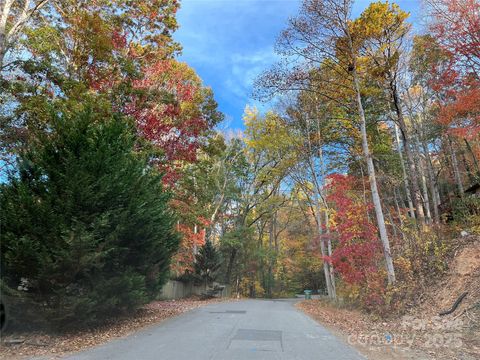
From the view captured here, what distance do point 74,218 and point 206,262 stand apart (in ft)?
65.7

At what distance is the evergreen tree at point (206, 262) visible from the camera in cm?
2788

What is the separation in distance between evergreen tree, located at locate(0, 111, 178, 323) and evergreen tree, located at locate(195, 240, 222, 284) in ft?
54.5

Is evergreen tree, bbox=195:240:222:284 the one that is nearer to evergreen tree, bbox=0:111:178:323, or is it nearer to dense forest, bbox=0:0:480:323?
dense forest, bbox=0:0:480:323

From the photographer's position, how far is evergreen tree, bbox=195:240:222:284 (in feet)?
91.5

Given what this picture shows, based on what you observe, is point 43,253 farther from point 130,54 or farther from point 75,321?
point 130,54

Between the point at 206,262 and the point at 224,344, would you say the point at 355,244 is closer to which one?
the point at 224,344

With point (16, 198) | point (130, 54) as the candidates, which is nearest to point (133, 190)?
point (16, 198)

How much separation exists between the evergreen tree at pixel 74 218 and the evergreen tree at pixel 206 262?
16599 millimetres

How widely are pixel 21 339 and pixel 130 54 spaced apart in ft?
37.5

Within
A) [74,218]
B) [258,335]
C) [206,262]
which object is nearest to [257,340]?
[258,335]

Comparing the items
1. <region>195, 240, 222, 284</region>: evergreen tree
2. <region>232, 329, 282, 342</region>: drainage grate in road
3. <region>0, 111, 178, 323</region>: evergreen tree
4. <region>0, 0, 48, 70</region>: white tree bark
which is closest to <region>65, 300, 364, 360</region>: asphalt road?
<region>232, 329, 282, 342</region>: drainage grate in road

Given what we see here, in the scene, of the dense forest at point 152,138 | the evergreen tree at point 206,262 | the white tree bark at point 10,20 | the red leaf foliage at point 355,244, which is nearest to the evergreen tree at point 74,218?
the dense forest at point 152,138

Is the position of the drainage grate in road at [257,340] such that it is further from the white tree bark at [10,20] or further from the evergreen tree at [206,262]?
the evergreen tree at [206,262]

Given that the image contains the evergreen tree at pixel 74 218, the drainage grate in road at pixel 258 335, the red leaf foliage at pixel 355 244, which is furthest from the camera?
the red leaf foliage at pixel 355 244
